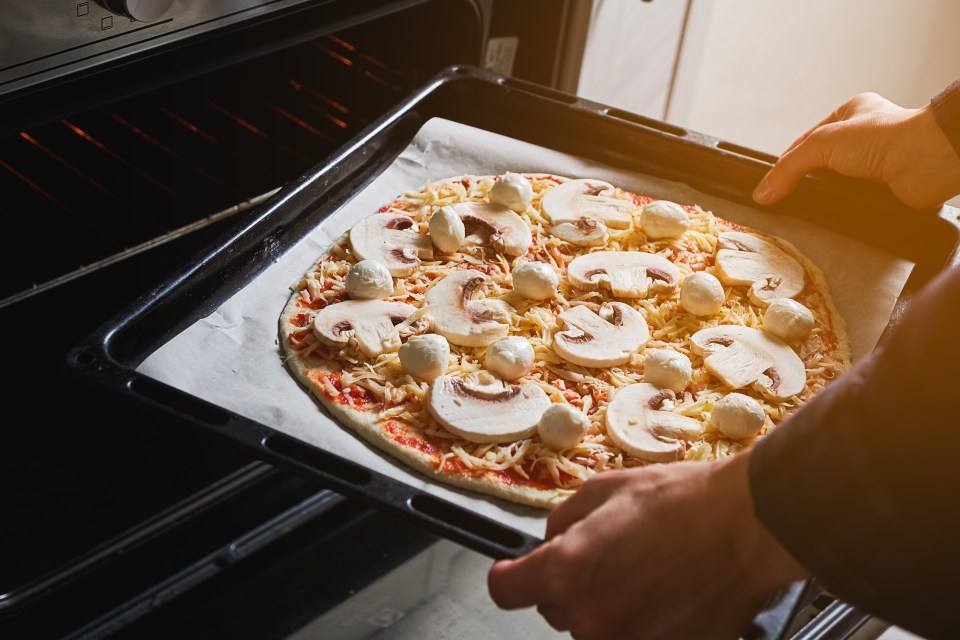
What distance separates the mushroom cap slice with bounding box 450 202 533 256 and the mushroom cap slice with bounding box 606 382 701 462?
1.61 ft

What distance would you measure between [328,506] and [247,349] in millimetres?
743

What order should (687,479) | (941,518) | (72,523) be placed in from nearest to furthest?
(941,518)
(687,479)
(72,523)

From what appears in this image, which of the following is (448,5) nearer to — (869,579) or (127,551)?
(127,551)

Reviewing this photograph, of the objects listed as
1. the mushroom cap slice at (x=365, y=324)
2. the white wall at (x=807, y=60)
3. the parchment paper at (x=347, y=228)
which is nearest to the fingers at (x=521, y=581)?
the parchment paper at (x=347, y=228)

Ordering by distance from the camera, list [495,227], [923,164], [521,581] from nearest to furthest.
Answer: [521,581] < [923,164] < [495,227]

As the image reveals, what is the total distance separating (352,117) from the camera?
252 centimetres

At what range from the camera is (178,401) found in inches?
59.6

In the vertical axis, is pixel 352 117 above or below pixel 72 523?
above

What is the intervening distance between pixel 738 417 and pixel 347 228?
0.95m

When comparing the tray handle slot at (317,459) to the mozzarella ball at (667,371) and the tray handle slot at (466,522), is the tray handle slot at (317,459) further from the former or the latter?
the mozzarella ball at (667,371)

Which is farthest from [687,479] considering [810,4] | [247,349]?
[810,4]

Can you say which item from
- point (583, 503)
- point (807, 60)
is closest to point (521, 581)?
point (583, 503)

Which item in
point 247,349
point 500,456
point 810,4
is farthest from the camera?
point 810,4

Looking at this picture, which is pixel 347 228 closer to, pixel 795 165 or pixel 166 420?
pixel 166 420
